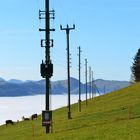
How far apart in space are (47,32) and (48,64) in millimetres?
2418

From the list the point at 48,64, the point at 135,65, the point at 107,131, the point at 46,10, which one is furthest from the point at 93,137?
the point at 135,65

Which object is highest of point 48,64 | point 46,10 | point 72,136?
point 46,10

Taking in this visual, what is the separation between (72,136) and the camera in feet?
117

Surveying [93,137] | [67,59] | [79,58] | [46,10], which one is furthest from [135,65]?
[93,137]

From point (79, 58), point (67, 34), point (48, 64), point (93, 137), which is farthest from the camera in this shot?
point (79, 58)

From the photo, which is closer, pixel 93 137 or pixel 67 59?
pixel 93 137

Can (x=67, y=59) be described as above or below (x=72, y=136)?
above

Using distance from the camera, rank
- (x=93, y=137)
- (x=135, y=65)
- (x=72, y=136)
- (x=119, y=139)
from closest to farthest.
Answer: (x=119, y=139) < (x=93, y=137) < (x=72, y=136) < (x=135, y=65)

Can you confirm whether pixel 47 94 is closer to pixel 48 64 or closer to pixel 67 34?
pixel 48 64

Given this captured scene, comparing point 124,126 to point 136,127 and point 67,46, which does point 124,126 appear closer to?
point 136,127

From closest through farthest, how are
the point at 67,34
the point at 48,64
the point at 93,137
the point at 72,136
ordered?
the point at 93,137
the point at 72,136
the point at 48,64
the point at 67,34

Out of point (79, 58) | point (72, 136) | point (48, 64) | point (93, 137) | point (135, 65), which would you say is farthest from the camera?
point (135, 65)

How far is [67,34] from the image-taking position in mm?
68875

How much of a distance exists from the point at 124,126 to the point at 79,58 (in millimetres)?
53748
